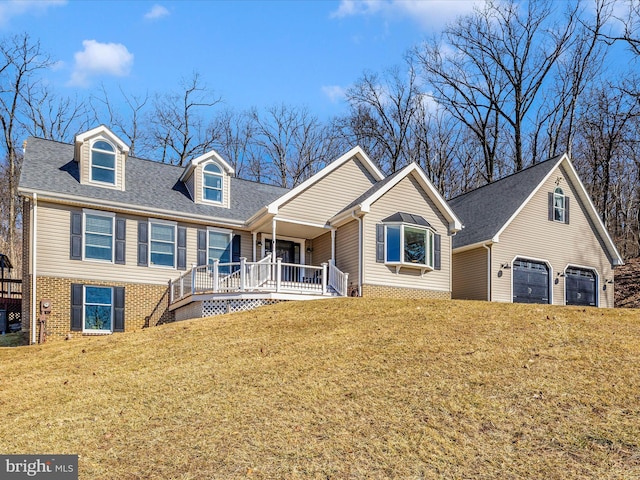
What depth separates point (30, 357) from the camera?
13062 mm

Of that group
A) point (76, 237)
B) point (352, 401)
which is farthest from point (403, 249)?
point (352, 401)

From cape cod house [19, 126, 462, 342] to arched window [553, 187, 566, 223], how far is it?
5.04 m

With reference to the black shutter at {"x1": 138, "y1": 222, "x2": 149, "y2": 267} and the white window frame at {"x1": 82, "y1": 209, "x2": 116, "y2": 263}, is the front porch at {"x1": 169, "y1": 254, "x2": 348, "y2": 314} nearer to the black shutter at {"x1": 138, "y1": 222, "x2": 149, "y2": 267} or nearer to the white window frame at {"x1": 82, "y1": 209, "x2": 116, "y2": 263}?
the black shutter at {"x1": 138, "y1": 222, "x2": 149, "y2": 267}

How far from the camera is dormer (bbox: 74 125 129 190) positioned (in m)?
18.2

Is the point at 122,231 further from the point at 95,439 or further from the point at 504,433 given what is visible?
the point at 504,433

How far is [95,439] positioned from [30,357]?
6.61 m

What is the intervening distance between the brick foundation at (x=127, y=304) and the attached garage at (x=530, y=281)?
1243 centimetres

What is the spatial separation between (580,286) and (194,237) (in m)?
14.9

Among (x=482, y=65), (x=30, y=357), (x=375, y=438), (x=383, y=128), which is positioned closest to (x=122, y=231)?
(x=30, y=357)

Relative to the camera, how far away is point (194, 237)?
19.4m

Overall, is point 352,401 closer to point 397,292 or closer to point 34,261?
point 397,292

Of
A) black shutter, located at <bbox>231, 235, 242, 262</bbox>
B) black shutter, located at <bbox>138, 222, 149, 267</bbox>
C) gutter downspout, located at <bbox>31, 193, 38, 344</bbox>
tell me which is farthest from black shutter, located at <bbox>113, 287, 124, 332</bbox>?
black shutter, located at <bbox>231, 235, 242, 262</bbox>

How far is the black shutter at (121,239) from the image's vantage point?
1794 centimetres

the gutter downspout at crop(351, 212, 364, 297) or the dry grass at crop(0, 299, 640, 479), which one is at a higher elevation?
the gutter downspout at crop(351, 212, 364, 297)
